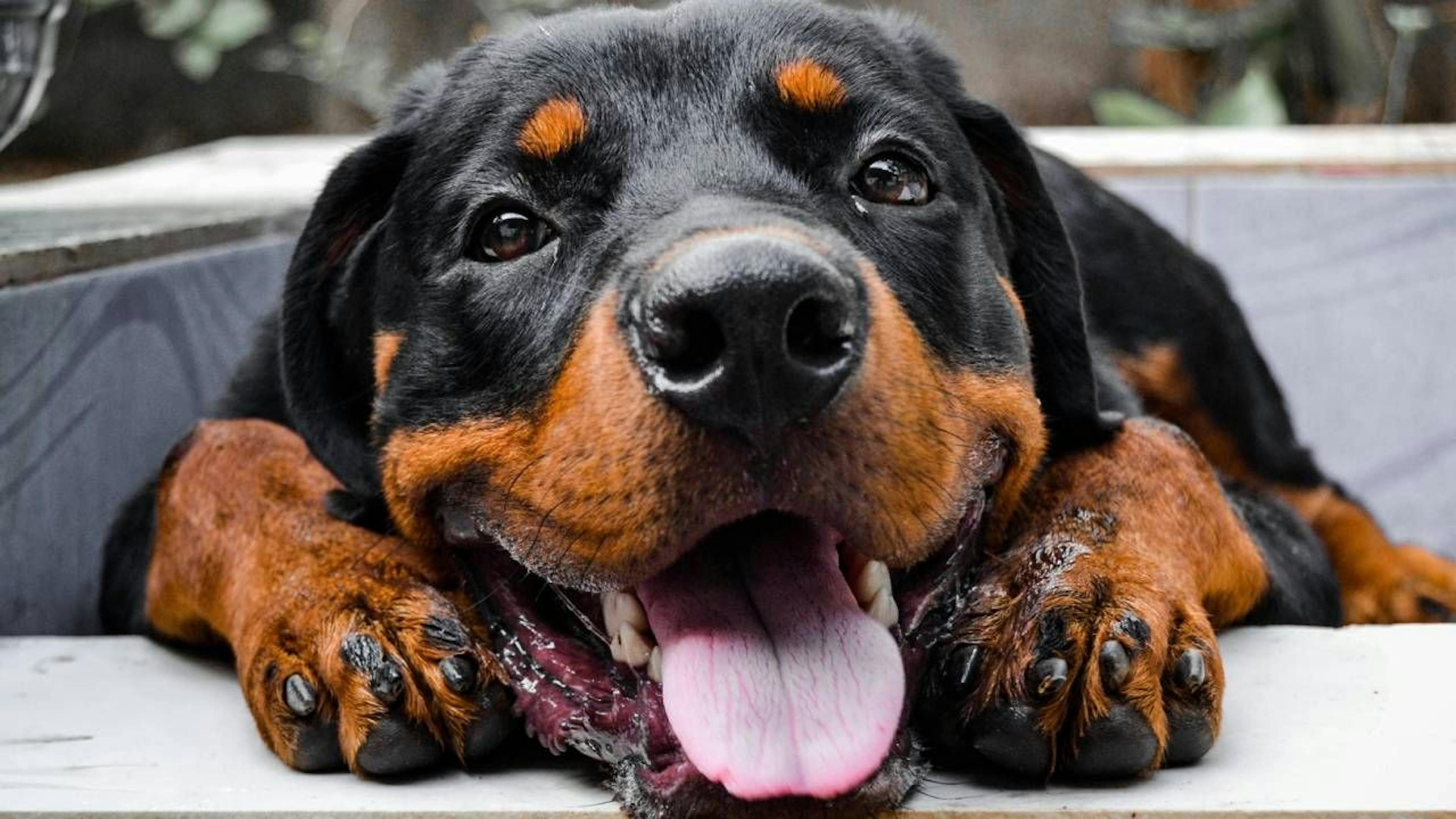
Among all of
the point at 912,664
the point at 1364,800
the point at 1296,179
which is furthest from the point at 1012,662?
the point at 1296,179

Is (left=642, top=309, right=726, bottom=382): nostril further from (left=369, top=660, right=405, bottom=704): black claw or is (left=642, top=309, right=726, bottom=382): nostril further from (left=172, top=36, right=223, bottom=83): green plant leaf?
(left=172, top=36, right=223, bottom=83): green plant leaf

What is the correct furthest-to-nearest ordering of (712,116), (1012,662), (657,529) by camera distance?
(712,116) < (1012,662) < (657,529)

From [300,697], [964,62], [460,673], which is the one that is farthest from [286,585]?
[964,62]

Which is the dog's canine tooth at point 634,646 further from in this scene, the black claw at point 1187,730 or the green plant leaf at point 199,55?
the green plant leaf at point 199,55

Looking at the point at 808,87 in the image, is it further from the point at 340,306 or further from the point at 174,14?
the point at 174,14

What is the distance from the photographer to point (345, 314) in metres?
3.11

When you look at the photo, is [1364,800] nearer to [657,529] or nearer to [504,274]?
[657,529]

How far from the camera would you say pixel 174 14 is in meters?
8.63

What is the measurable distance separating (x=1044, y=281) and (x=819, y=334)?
46.3 inches

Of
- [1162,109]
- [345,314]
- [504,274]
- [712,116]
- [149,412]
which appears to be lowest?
[1162,109]

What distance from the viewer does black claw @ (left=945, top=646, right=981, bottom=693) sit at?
93.5 inches

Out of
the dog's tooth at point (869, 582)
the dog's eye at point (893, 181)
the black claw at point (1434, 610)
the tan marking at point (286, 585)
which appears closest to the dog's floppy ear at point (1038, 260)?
the dog's eye at point (893, 181)

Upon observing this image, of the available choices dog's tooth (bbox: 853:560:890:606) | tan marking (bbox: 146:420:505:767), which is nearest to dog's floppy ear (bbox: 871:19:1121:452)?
dog's tooth (bbox: 853:560:890:606)

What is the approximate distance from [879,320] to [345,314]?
1.25m
